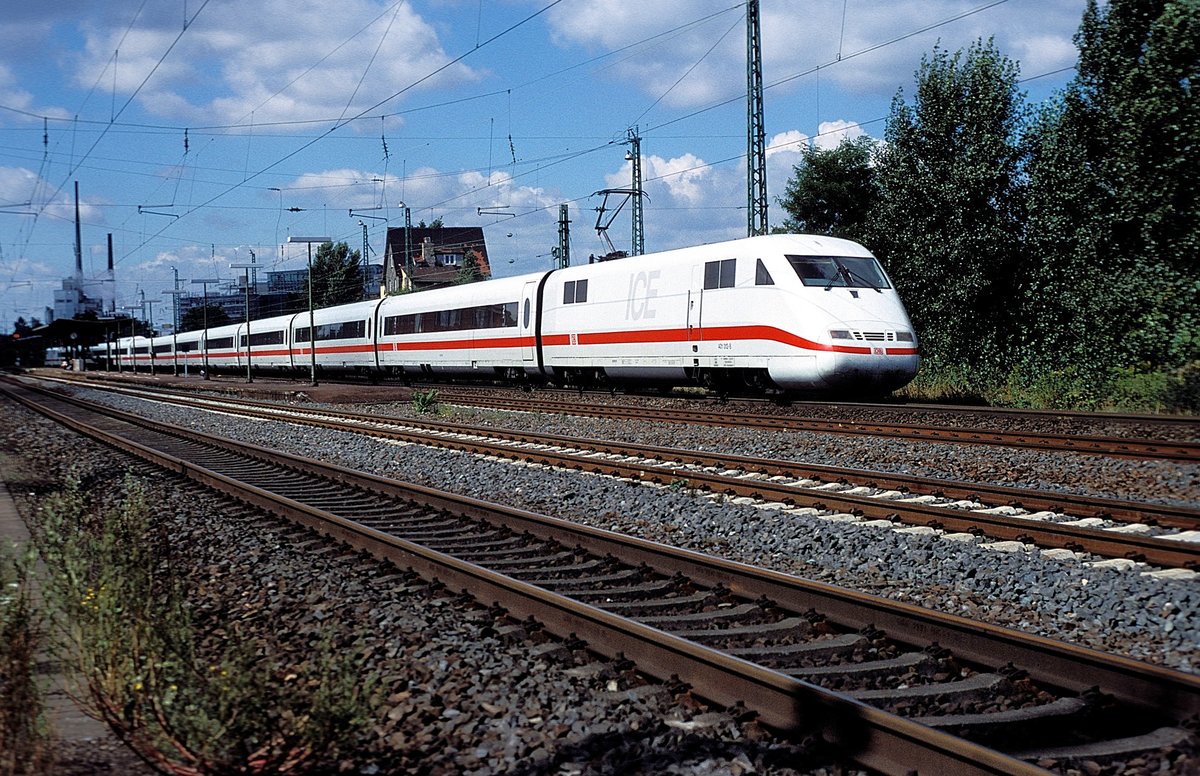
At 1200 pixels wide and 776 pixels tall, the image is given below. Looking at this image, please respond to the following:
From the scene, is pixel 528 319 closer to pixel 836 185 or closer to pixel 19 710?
pixel 836 185

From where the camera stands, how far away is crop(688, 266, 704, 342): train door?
19.4 m

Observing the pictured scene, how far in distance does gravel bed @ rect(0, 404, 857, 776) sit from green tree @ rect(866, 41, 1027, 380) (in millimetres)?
19989

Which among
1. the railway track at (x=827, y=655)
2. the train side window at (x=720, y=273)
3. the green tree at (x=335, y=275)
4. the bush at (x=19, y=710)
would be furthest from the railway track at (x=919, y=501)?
the green tree at (x=335, y=275)

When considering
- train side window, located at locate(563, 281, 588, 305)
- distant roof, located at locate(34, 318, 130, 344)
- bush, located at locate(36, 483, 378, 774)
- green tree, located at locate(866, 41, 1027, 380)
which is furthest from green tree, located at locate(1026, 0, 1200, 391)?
distant roof, located at locate(34, 318, 130, 344)

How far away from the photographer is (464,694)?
4746 millimetres

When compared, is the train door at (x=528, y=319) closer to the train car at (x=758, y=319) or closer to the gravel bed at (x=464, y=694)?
the train car at (x=758, y=319)

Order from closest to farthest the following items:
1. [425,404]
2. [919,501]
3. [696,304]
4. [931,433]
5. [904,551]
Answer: [904,551] < [919,501] < [931,433] < [696,304] < [425,404]

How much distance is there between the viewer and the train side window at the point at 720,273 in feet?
61.1

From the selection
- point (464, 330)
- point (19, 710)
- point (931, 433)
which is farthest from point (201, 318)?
point (19, 710)

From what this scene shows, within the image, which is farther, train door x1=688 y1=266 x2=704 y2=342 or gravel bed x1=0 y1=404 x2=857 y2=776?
train door x1=688 y1=266 x2=704 y2=342

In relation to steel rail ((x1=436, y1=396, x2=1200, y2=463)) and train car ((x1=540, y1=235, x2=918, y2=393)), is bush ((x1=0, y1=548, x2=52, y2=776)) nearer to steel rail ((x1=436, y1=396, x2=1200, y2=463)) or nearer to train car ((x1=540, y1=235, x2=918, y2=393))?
steel rail ((x1=436, y1=396, x2=1200, y2=463))

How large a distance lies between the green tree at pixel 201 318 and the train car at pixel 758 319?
79426mm

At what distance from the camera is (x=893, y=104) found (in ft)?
86.8

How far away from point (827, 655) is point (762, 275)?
Answer: 43.5 ft
